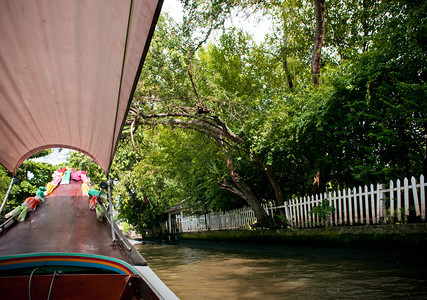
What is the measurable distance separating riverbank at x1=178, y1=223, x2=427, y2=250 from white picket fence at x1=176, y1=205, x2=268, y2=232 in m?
1.32

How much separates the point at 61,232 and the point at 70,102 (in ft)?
7.36

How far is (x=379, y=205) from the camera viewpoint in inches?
256

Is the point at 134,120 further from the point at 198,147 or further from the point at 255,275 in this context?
the point at 255,275

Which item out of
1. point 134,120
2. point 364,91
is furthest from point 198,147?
point 364,91

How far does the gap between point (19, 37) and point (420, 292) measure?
4816 millimetres

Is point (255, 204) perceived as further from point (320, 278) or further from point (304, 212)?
point (320, 278)

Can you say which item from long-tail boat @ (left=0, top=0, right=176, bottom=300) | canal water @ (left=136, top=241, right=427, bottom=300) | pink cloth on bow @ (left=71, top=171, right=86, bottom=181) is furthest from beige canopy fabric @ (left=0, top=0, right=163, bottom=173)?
pink cloth on bow @ (left=71, top=171, right=86, bottom=181)

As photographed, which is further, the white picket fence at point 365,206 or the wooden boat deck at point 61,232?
the white picket fence at point 365,206

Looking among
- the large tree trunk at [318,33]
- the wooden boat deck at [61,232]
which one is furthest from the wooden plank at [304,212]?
the wooden boat deck at [61,232]

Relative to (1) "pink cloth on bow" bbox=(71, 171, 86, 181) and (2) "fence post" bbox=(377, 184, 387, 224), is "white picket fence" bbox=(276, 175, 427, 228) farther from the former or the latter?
(1) "pink cloth on bow" bbox=(71, 171, 86, 181)

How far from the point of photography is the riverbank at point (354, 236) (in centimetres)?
552

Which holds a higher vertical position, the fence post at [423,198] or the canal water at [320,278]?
the fence post at [423,198]

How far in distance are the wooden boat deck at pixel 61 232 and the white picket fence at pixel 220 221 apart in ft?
23.4

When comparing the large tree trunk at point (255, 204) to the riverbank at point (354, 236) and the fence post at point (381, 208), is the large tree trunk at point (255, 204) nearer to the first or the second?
the riverbank at point (354, 236)
